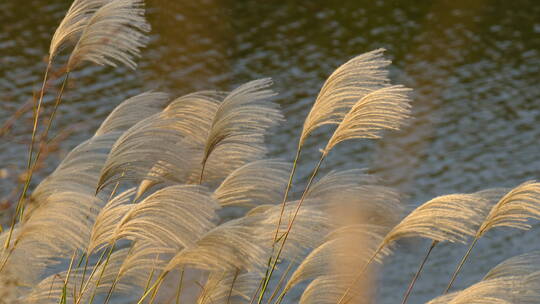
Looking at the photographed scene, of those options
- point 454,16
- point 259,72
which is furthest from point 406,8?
point 259,72

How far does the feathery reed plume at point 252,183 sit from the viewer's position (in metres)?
3.03

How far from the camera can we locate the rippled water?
1207 centimetres

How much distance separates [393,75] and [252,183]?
12130mm

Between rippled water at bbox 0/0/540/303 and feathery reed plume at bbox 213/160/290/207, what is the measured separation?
24.1 ft

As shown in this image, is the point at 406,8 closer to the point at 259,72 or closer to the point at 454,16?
the point at 454,16

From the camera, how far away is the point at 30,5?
17875 mm

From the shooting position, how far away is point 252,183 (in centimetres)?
304

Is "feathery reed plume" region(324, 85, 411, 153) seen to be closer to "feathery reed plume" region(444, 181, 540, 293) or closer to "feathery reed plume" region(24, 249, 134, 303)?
"feathery reed plume" region(444, 181, 540, 293)

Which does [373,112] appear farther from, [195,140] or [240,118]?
[195,140]

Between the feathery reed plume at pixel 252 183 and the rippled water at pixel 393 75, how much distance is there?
24.1 feet

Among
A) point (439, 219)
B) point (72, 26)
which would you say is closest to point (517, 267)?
point (439, 219)

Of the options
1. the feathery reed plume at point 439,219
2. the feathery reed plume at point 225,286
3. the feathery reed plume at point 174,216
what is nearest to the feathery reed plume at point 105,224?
the feathery reed plume at point 174,216

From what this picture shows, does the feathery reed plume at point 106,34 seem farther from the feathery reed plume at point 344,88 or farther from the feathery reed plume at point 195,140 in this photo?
the feathery reed plume at point 344,88

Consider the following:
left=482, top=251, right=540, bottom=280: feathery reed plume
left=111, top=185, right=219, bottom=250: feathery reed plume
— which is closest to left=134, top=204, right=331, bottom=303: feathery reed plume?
left=111, top=185, right=219, bottom=250: feathery reed plume
